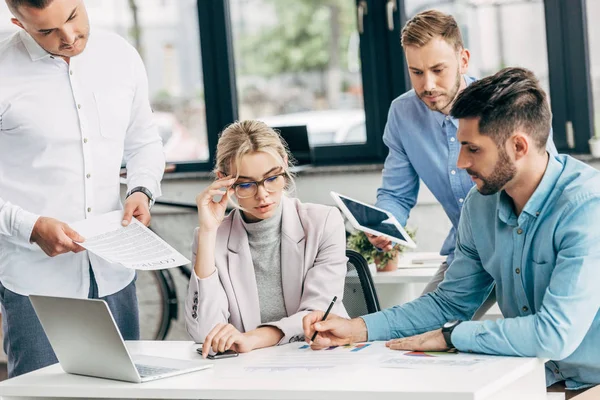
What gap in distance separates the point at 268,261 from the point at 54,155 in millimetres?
663

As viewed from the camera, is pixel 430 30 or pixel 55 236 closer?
pixel 55 236

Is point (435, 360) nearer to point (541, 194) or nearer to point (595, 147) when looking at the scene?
point (541, 194)

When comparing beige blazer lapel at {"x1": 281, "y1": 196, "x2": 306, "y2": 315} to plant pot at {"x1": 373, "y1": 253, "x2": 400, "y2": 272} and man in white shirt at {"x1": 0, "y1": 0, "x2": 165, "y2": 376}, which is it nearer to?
man in white shirt at {"x1": 0, "y1": 0, "x2": 165, "y2": 376}

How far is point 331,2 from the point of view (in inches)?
190

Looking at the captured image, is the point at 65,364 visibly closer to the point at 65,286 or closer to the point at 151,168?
the point at 65,286

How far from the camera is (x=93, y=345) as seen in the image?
204cm

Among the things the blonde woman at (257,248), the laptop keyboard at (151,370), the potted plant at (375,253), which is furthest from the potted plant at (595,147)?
the laptop keyboard at (151,370)

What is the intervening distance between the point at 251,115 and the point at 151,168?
7.50 feet

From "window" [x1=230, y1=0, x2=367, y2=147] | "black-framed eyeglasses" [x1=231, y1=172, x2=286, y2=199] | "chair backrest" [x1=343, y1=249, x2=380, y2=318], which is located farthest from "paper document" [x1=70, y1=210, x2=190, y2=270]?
"window" [x1=230, y1=0, x2=367, y2=147]

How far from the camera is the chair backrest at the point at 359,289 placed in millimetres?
2756

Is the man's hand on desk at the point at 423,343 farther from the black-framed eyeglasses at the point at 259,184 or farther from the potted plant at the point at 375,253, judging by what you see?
the potted plant at the point at 375,253

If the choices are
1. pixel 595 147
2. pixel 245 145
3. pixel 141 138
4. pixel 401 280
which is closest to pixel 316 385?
pixel 245 145

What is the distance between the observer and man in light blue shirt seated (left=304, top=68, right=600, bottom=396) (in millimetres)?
1967

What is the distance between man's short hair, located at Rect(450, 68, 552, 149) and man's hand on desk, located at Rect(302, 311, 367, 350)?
550mm
